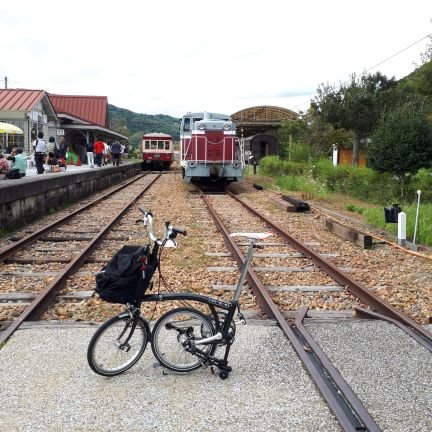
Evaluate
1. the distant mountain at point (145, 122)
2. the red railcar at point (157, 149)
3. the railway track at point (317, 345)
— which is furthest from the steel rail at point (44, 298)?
the distant mountain at point (145, 122)

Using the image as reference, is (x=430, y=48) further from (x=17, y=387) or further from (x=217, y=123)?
(x=17, y=387)

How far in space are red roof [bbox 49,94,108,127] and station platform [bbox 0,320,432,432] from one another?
44078 mm

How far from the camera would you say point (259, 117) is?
57719 millimetres

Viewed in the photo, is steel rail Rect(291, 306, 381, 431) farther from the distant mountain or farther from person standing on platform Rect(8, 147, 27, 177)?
the distant mountain

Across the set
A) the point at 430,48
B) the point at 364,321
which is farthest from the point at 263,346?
the point at 430,48

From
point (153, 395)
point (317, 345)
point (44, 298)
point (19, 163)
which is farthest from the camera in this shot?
point (19, 163)

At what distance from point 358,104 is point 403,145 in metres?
13.4

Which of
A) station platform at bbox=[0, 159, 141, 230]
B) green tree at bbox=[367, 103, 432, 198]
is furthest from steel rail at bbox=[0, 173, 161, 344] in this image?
green tree at bbox=[367, 103, 432, 198]

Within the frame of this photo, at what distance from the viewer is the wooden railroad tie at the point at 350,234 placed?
909 centimetres

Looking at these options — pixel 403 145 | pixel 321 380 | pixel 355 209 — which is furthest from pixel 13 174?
pixel 321 380

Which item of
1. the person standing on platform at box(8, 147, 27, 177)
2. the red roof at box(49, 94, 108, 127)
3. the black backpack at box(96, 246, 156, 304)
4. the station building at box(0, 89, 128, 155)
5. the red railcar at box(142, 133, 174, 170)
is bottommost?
the black backpack at box(96, 246, 156, 304)

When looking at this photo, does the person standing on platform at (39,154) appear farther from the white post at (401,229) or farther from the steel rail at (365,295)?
the white post at (401,229)

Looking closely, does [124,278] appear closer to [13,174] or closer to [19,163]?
[13,174]

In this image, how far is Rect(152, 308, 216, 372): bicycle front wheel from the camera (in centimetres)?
391
